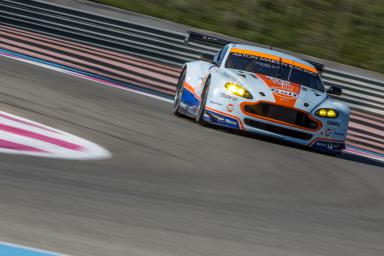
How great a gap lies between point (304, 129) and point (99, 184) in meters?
4.45

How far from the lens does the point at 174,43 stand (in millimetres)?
15797

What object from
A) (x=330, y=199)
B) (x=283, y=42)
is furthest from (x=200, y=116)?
(x=283, y=42)

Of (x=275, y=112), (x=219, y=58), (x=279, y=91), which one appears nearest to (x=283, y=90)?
(x=279, y=91)

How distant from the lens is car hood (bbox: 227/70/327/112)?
9.84 metres

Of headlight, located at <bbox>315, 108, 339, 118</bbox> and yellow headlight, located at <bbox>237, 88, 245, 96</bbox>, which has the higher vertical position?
yellow headlight, located at <bbox>237, 88, 245, 96</bbox>

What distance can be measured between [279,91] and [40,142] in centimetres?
346

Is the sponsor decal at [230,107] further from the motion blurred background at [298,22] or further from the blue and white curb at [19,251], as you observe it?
the motion blurred background at [298,22]

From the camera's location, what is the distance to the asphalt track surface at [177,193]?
465cm

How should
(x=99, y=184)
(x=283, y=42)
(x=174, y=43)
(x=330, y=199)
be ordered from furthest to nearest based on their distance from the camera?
(x=283, y=42) < (x=174, y=43) < (x=330, y=199) < (x=99, y=184)

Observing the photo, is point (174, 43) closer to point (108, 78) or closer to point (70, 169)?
point (108, 78)

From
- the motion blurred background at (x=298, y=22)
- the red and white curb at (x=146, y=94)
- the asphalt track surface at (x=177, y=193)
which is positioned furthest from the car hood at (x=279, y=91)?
the motion blurred background at (x=298, y=22)

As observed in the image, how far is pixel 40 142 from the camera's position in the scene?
7.27 m

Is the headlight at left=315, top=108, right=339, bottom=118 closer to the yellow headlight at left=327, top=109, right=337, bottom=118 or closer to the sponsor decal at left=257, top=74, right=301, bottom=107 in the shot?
the yellow headlight at left=327, top=109, right=337, bottom=118

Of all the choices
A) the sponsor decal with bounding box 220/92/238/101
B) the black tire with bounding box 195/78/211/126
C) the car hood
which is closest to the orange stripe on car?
the car hood
